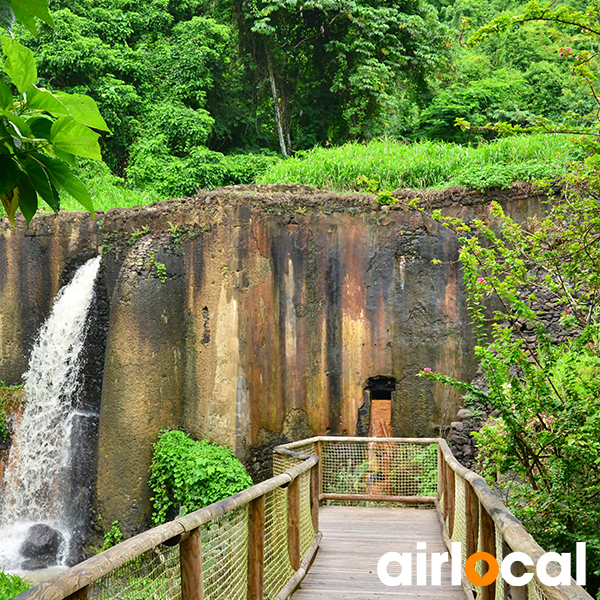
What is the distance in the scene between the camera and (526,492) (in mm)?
4688

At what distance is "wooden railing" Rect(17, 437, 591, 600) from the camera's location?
2062 millimetres

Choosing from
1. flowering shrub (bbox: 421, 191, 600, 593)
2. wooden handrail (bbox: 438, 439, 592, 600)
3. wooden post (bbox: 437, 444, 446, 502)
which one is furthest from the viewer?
wooden post (bbox: 437, 444, 446, 502)

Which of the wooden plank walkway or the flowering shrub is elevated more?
the flowering shrub

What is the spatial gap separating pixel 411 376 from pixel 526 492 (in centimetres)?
558

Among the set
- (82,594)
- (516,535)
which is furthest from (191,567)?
(516,535)

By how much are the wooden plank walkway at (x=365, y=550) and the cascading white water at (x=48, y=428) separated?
198 inches

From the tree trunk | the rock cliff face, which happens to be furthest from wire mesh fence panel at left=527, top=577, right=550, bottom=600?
the tree trunk

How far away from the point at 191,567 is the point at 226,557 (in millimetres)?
669

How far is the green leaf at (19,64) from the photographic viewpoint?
1.40 metres

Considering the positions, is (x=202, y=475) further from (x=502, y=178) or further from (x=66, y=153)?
(x=66, y=153)

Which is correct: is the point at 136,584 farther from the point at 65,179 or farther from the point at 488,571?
the point at 488,571

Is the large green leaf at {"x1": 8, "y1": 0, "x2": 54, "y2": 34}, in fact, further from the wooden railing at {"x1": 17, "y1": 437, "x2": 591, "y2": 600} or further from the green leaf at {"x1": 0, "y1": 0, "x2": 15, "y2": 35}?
the wooden railing at {"x1": 17, "y1": 437, "x2": 591, "y2": 600}

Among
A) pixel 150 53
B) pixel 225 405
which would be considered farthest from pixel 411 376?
pixel 150 53

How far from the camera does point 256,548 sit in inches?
146
